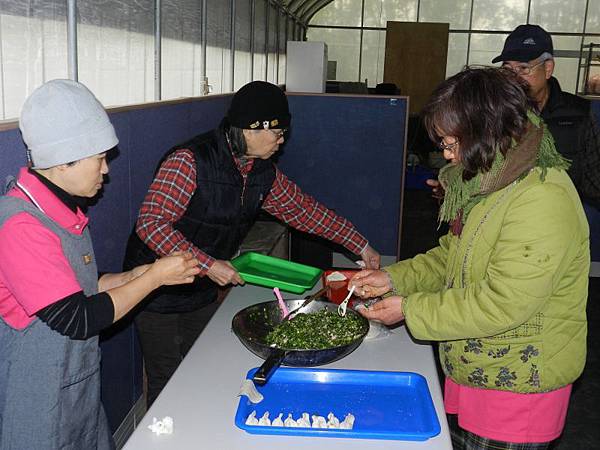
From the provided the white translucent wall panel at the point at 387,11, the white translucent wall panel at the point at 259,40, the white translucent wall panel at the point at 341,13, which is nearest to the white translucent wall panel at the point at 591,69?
the white translucent wall panel at the point at 387,11

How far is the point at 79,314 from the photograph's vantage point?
5.76 ft

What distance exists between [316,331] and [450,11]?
13.0 m

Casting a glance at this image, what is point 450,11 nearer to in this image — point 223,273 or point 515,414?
point 223,273

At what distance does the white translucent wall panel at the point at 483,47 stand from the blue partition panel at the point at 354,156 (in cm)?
860

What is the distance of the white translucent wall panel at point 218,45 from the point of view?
5.48 meters

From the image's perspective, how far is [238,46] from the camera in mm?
6816

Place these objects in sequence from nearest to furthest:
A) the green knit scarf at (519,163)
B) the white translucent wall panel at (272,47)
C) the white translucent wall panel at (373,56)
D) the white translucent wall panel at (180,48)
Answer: the green knit scarf at (519,163) < the white translucent wall panel at (180,48) < the white translucent wall panel at (272,47) < the white translucent wall panel at (373,56)

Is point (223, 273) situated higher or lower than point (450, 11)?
lower

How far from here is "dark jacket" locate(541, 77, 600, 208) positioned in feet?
11.7

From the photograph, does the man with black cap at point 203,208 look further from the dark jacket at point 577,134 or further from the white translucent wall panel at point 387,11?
the white translucent wall panel at point 387,11

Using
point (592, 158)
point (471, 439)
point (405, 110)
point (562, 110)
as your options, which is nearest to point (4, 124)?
point (471, 439)

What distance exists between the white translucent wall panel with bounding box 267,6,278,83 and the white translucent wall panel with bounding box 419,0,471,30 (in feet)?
17.0

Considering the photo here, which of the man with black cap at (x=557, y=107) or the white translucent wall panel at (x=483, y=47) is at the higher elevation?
the white translucent wall panel at (x=483, y=47)

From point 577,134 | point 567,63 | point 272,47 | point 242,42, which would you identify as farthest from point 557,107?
point 567,63
